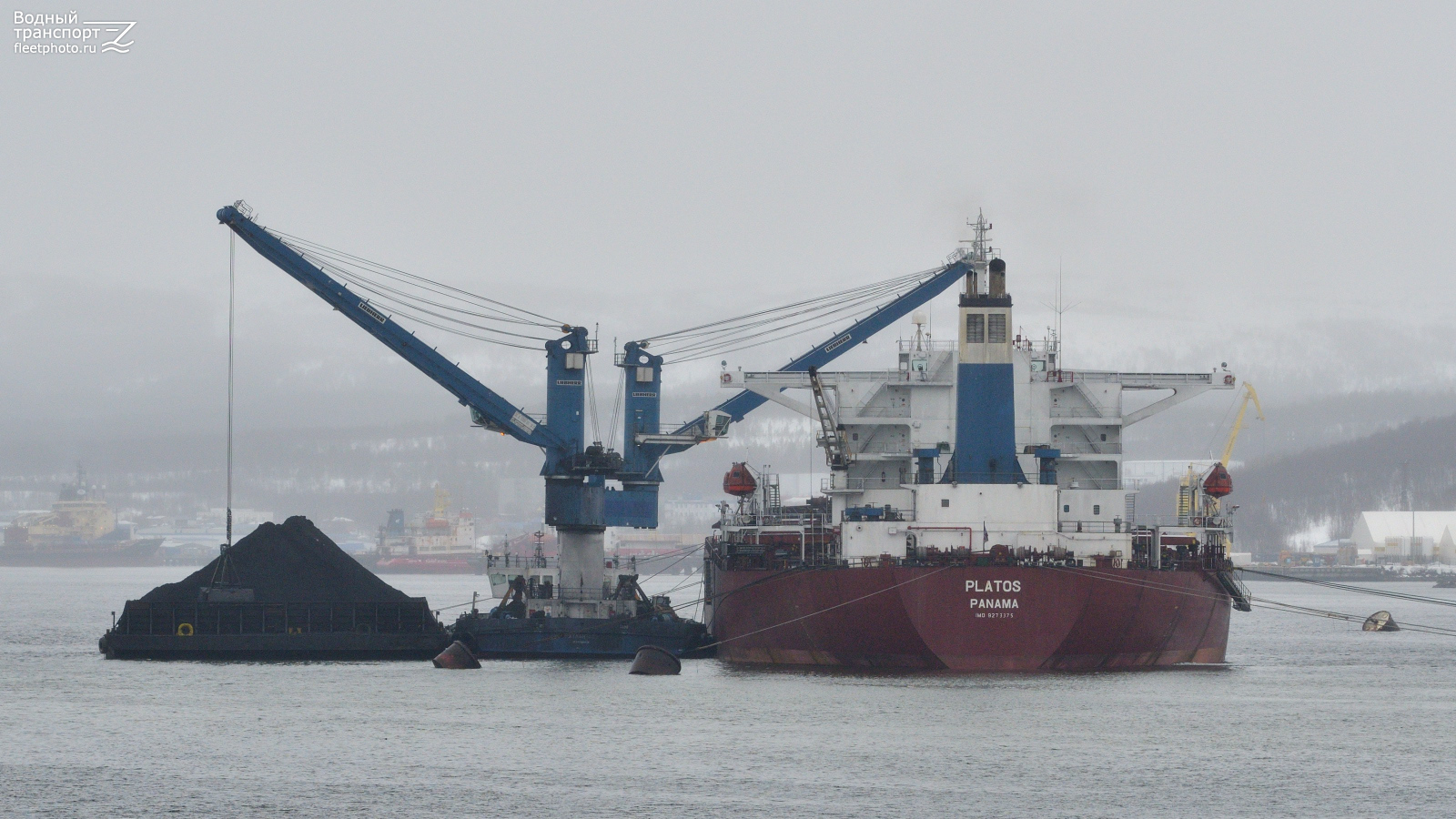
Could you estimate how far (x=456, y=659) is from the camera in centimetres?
6719

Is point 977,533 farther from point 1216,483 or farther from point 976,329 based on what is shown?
point 1216,483

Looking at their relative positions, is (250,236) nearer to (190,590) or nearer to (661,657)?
(190,590)

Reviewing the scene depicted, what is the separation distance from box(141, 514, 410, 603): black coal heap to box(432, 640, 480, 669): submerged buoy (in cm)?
525

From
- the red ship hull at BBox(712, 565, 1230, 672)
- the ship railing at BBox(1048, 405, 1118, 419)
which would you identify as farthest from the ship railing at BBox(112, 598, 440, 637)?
the ship railing at BBox(1048, 405, 1118, 419)

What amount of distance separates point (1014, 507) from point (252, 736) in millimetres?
23800

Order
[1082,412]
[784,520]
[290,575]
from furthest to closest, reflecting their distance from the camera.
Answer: [290,575] < [784,520] < [1082,412]

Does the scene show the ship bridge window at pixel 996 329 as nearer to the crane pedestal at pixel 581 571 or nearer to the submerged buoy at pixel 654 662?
the submerged buoy at pixel 654 662

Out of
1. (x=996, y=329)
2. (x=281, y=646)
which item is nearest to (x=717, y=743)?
(x=996, y=329)

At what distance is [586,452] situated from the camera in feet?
245

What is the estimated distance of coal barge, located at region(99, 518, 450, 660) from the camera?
230 feet

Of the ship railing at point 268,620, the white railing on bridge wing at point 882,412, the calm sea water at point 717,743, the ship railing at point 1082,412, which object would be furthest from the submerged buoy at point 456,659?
the ship railing at point 1082,412

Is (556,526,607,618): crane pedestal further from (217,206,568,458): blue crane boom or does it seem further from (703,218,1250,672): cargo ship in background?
(703,218,1250,672): cargo ship in background

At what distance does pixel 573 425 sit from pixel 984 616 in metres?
26.1

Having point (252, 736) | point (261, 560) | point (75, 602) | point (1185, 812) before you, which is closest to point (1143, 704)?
point (1185, 812)
